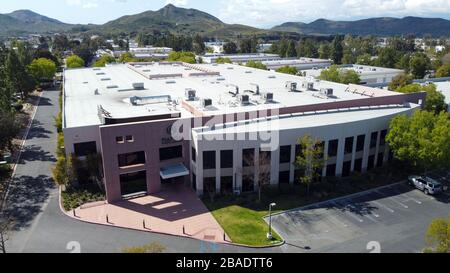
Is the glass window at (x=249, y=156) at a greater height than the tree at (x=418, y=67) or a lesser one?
lesser

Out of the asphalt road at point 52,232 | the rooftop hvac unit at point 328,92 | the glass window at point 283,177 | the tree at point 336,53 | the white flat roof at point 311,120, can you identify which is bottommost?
the asphalt road at point 52,232

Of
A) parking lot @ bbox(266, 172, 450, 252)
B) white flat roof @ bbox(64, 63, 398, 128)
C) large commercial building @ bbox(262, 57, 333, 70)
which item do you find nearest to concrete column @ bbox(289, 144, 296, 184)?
parking lot @ bbox(266, 172, 450, 252)

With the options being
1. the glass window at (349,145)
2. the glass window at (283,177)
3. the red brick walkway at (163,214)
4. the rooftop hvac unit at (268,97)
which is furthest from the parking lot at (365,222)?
the rooftop hvac unit at (268,97)

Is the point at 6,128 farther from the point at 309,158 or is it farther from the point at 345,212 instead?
the point at 345,212

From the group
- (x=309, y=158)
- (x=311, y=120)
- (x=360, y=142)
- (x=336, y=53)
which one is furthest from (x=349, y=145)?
(x=336, y=53)

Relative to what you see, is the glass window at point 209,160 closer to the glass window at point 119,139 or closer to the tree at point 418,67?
the glass window at point 119,139

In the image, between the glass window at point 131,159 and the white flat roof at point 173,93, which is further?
the white flat roof at point 173,93

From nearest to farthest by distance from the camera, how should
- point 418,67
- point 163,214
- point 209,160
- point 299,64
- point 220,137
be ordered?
point 163,214 → point 220,137 → point 209,160 → point 418,67 → point 299,64
